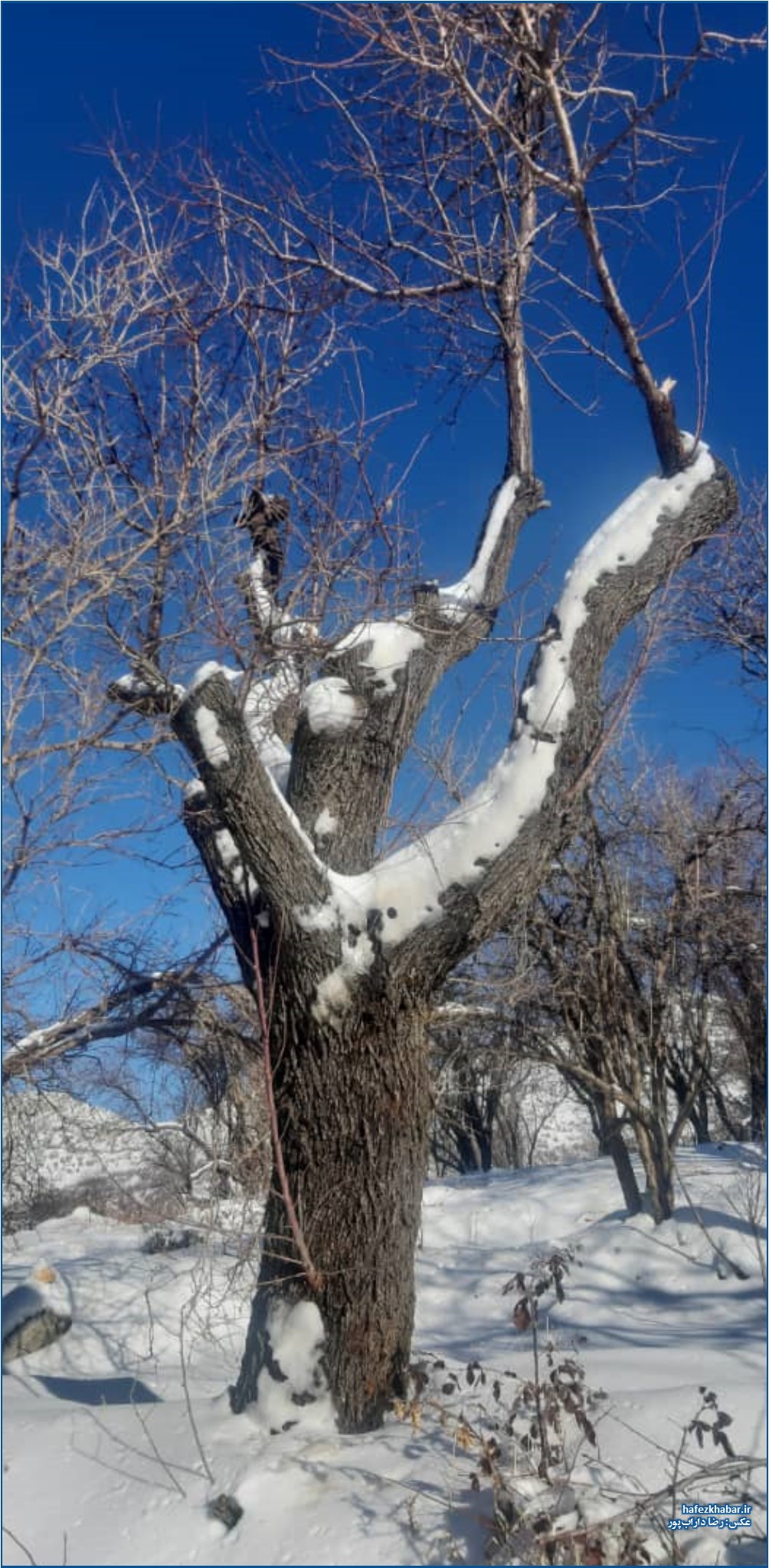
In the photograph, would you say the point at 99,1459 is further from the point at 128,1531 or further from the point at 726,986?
the point at 726,986

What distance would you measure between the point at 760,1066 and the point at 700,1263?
8.24 metres

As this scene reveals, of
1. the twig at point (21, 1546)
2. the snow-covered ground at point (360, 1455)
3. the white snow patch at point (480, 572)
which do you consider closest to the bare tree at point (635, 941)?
the snow-covered ground at point (360, 1455)

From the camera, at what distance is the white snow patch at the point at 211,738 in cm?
383

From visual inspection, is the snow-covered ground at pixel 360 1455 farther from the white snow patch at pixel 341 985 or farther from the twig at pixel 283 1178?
the white snow patch at pixel 341 985

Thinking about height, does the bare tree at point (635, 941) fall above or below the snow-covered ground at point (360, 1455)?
above

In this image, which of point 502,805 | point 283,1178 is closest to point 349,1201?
point 283,1178

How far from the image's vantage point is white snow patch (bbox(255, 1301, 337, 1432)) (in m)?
3.51

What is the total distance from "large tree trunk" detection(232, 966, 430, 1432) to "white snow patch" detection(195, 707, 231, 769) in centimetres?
82

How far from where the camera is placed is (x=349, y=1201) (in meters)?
3.64

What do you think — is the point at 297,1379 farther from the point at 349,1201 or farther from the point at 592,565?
the point at 592,565

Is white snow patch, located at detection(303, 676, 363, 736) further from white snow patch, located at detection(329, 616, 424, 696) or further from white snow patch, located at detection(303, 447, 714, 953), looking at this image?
white snow patch, located at detection(303, 447, 714, 953)

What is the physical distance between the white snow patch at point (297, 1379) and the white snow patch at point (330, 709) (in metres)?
2.10

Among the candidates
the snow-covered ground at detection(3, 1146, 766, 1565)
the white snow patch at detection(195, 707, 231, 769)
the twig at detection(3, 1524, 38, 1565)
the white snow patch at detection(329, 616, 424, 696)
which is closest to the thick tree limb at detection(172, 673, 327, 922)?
the white snow patch at detection(195, 707, 231, 769)

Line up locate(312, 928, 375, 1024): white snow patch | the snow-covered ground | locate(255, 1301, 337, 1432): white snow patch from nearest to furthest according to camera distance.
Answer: the snow-covered ground → locate(255, 1301, 337, 1432): white snow patch → locate(312, 928, 375, 1024): white snow patch
